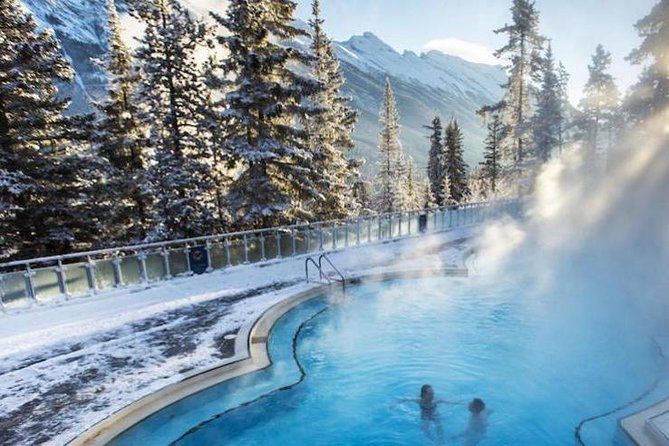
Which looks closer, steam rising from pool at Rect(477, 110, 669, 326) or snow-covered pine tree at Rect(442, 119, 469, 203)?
steam rising from pool at Rect(477, 110, 669, 326)

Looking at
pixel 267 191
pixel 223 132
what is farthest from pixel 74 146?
Answer: pixel 267 191

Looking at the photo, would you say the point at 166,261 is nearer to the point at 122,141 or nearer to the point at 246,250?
the point at 246,250

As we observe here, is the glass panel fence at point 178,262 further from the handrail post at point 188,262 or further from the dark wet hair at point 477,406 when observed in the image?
the dark wet hair at point 477,406

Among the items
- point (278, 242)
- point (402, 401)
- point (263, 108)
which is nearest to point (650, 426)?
point (402, 401)

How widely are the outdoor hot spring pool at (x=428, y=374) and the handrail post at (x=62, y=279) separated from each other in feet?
19.5

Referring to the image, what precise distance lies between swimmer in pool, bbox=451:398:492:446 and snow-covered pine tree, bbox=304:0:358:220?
43.1ft

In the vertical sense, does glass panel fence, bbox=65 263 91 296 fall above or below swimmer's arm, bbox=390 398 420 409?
above

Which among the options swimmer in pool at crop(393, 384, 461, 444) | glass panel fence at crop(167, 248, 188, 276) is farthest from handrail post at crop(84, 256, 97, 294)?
swimmer in pool at crop(393, 384, 461, 444)

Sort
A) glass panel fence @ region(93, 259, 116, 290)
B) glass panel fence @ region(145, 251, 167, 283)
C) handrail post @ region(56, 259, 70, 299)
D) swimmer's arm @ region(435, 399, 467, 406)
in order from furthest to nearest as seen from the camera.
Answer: glass panel fence @ region(145, 251, 167, 283) → glass panel fence @ region(93, 259, 116, 290) → handrail post @ region(56, 259, 70, 299) → swimmer's arm @ region(435, 399, 467, 406)

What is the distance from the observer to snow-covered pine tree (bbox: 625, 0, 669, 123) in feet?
68.9

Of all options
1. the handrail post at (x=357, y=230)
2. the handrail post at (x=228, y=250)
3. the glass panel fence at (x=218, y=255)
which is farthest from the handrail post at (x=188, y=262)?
the handrail post at (x=357, y=230)

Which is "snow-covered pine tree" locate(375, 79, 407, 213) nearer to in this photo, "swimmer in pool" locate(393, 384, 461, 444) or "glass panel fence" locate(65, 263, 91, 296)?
"glass panel fence" locate(65, 263, 91, 296)

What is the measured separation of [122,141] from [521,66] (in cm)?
2623

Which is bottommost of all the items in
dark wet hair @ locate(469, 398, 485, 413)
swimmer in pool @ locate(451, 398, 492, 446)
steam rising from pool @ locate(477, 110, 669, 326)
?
swimmer in pool @ locate(451, 398, 492, 446)
